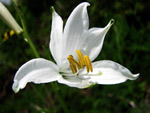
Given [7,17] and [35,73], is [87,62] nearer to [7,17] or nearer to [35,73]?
[35,73]

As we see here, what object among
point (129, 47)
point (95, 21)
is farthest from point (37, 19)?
point (129, 47)

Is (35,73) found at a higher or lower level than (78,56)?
higher

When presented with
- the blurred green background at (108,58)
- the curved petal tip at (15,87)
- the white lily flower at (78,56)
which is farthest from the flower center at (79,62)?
the blurred green background at (108,58)

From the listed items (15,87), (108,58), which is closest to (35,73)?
(15,87)

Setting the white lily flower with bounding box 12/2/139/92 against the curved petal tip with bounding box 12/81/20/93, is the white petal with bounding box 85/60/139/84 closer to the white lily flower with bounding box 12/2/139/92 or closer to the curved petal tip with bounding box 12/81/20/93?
the white lily flower with bounding box 12/2/139/92

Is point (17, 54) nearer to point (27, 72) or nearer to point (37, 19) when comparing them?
point (37, 19)

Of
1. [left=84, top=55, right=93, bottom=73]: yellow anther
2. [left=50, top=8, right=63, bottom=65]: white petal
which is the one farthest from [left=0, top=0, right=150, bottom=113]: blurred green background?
[left=84, top=55, right=93, bottom=73]: yellow anther

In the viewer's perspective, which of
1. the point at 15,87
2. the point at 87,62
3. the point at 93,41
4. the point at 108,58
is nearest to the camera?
the point at 15,87

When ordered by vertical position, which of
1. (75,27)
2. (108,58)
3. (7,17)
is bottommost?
(108,58)
